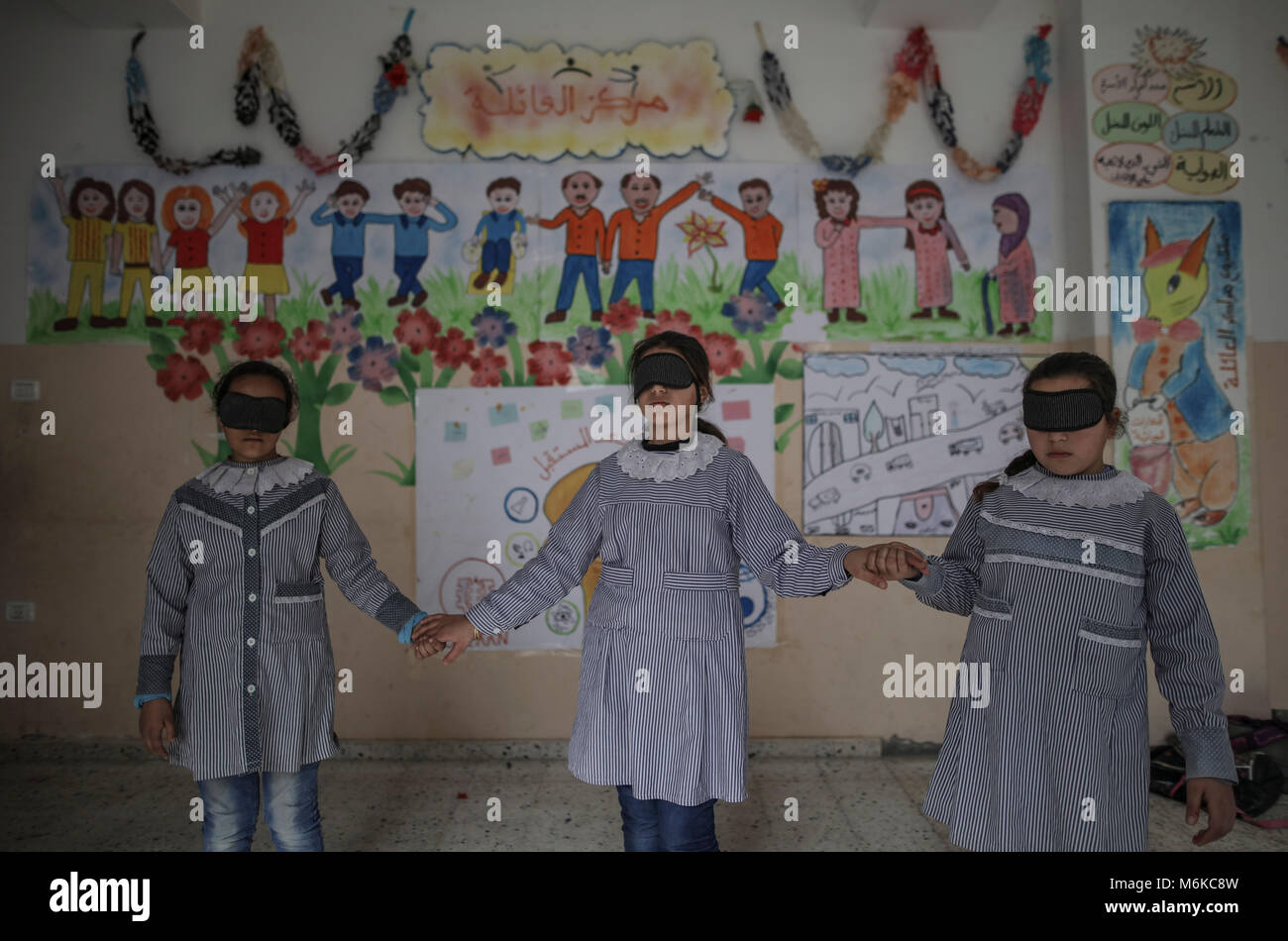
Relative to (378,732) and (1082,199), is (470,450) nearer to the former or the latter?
(378,732)

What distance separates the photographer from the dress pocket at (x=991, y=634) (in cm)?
166

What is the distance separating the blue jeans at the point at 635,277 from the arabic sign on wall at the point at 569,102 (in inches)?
18.3

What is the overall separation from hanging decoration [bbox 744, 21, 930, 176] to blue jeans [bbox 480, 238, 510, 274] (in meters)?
1.26

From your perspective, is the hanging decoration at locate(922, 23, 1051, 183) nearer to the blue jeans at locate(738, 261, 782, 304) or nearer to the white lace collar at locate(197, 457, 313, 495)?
the blue jeans at locate(738, 261, 782, 304)

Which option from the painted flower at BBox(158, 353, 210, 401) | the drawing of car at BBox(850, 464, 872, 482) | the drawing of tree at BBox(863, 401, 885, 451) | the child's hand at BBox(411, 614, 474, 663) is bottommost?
the child's hand at BBox(411, 614, 474, 663)

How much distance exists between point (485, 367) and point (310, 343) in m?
0.74

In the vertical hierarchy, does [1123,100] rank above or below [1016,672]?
above

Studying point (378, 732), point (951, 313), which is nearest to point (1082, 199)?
point (951, 313)

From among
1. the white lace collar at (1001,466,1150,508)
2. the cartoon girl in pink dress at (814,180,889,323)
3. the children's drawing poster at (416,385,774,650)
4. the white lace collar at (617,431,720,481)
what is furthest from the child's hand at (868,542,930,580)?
the cartoon girl in pink dress at (814,180,889,323)

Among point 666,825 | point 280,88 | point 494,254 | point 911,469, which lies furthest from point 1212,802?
point 280,88

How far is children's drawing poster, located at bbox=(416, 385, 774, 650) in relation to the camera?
3406 mm

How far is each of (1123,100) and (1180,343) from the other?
3.31 feet

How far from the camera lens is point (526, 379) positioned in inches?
134

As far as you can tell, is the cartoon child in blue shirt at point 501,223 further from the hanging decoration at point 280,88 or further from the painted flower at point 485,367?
the hanging decoration at point 280,88
